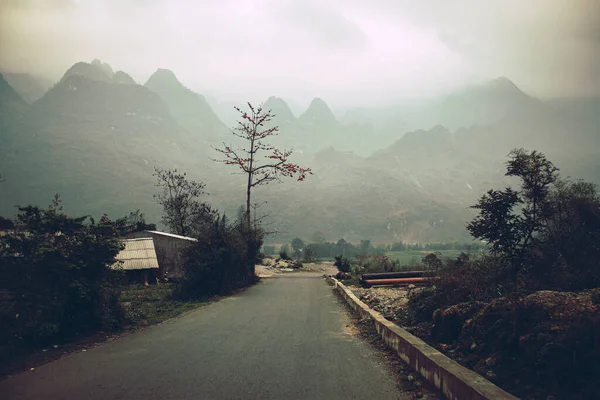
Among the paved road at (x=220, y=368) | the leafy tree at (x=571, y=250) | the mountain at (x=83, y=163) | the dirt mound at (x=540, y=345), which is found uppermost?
the mountain at (x=83, y=163)

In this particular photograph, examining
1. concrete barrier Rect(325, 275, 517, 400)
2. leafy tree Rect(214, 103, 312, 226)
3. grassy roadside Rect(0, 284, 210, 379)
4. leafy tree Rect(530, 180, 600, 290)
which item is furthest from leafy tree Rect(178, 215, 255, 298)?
leafy tree Rect(530, 180, 600, 290)

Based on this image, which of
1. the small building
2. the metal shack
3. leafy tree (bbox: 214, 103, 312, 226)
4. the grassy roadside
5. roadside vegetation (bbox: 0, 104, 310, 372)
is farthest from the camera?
leafy tree (bbox: 214, 103, 312, 226)

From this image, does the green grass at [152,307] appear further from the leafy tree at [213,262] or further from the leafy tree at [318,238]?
the leafy tree at [318,238]

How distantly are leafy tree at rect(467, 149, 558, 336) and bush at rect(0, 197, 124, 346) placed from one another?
29.4 feet

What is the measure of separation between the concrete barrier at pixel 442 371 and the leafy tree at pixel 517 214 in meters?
3.64

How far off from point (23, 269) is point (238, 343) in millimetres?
4415

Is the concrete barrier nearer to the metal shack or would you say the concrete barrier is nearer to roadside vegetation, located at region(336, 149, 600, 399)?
roadside vegetation, located at region(336, 149, 600, 399)

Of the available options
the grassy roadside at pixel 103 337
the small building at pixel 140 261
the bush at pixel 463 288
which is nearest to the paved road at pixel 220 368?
the grassy roadside at pixel 103 337

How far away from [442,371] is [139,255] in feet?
75.6

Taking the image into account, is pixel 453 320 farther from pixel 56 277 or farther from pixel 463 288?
pixel 56 277

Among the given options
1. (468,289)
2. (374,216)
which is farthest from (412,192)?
(468,289)

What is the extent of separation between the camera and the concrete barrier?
12.8 ft

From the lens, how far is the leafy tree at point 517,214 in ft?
29.9

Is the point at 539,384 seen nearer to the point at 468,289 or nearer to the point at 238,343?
the point at 468,289
